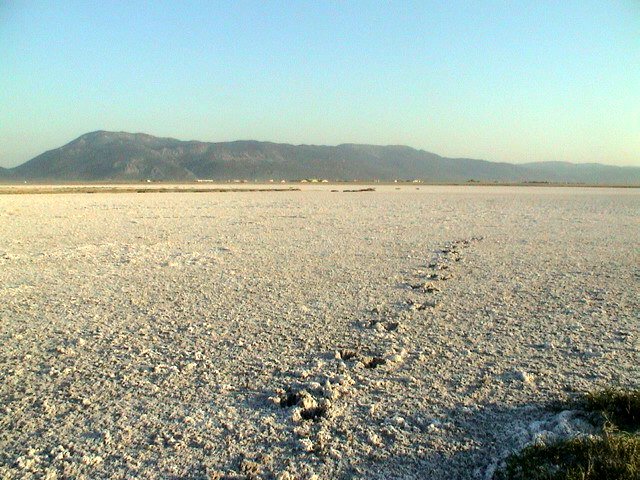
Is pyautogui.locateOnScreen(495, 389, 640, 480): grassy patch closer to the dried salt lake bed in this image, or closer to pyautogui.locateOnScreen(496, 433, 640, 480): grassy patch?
pyautogui.locateOnScreen(496, 433, 640, 480): grassy patch

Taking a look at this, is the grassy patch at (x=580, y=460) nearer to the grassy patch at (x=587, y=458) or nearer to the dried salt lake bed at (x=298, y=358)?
the grassy patch at (x=587, y=458)

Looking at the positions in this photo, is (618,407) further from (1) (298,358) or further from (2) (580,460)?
(1) (298,358)

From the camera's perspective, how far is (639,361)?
13.2 feet

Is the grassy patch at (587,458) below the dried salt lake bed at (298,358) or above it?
above

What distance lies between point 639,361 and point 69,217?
52.9 feet

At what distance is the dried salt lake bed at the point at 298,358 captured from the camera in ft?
9.31

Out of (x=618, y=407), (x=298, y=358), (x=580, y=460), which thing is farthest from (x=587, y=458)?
(x=298, y=358)

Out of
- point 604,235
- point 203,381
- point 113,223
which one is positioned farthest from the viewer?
point 113,223

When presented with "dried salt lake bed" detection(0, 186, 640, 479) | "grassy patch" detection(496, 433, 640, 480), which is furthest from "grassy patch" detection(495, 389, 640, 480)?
"dried salt lake bed" detection(0, 186, 640, 479)

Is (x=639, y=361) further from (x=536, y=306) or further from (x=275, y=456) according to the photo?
(x=275, y=456)

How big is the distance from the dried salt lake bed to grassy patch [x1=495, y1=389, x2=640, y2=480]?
0.17 meters

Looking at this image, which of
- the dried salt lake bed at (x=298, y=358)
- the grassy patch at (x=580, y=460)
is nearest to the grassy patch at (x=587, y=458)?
the grassy patch at (x=580, y=460)

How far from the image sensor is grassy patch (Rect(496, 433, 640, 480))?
2.34 metres

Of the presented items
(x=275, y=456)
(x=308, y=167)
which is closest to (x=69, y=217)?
(x=275, y=456)
